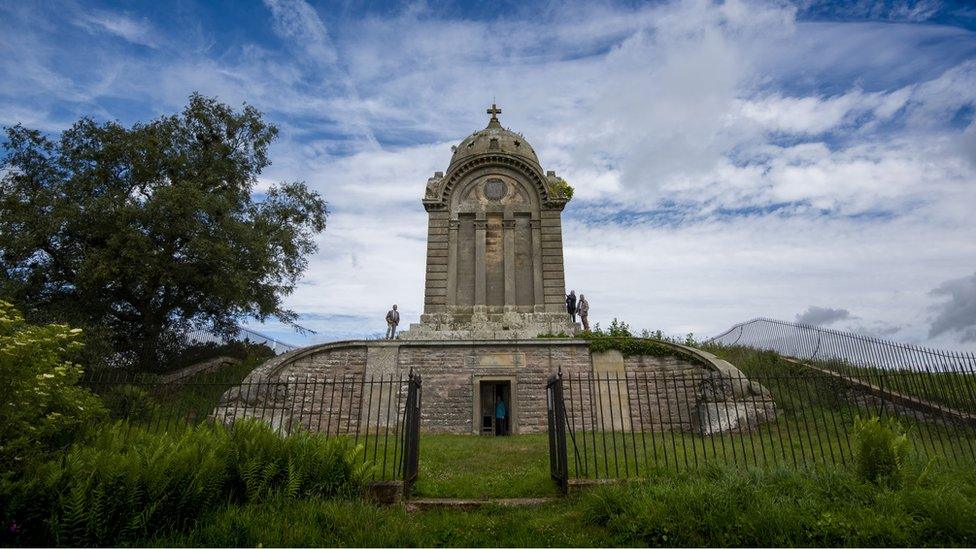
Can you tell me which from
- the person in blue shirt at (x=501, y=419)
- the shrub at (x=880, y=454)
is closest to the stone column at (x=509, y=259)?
the person in blue shirt at (x=501, y=419)

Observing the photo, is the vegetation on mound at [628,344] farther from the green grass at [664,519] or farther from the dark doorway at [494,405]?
the green grass at [664,519]

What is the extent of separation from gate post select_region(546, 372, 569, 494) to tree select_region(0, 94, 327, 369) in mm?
14221

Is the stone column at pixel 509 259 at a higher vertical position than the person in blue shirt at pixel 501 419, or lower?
higher

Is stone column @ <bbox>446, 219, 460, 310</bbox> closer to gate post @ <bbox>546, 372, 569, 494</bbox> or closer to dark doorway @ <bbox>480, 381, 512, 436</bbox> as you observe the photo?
dark doorway @ <bbox>480, 381, 512, 436</bbox>

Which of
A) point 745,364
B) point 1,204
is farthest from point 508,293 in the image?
point 1,204

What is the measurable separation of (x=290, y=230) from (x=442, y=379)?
35.3 feet

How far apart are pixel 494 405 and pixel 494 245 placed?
6.89 metres

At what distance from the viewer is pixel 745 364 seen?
17.2m

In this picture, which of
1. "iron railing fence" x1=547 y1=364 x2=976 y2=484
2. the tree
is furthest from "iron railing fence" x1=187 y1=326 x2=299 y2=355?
"iron railing fence" x1=547 y1=364 x2=976 y2=484

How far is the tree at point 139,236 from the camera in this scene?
16.5 meters

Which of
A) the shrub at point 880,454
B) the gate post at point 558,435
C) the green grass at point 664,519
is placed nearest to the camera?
the green grass at point 664,519

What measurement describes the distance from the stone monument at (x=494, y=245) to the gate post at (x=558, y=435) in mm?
9674

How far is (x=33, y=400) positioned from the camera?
6199 mm

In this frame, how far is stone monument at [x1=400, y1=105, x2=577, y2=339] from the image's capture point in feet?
62.6
